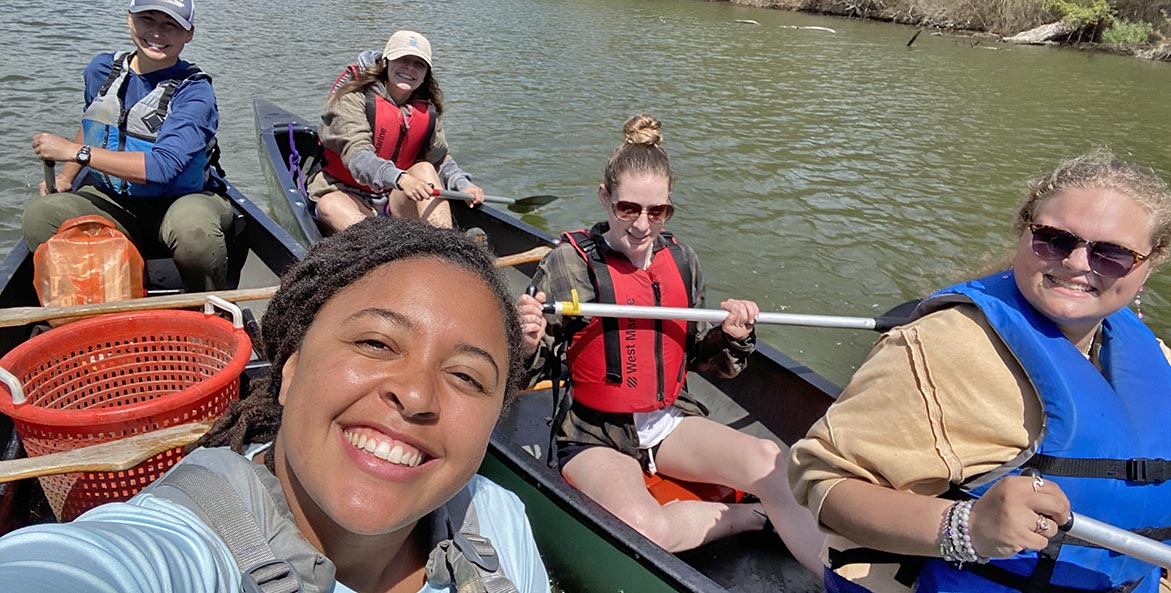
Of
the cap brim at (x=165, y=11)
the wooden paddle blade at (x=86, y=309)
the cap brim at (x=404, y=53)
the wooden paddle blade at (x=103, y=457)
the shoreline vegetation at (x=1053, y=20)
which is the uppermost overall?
the shoreline vegetation at (x=1053, y=20)

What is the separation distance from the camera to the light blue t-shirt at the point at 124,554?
32.9 inches

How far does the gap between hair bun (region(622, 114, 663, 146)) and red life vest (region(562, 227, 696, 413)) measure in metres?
0.41

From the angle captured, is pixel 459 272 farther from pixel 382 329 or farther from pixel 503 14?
pixel 503 14

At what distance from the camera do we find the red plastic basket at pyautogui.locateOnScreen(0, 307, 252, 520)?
2.08 metres

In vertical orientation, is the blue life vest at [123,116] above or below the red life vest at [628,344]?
above

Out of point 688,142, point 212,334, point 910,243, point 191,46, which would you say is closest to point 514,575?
point 212,334

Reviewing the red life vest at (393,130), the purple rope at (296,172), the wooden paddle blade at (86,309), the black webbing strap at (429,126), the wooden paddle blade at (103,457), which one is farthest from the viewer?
the purple rope at (296,172)

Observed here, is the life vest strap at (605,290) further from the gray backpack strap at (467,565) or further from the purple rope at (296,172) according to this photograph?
the purple rope at (296,172)

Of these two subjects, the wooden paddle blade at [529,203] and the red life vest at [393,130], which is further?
the wooden paddle blade at [529,203]

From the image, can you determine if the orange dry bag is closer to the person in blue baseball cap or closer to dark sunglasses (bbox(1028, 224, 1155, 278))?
the person in blue baseball cap

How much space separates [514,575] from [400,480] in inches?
16.0

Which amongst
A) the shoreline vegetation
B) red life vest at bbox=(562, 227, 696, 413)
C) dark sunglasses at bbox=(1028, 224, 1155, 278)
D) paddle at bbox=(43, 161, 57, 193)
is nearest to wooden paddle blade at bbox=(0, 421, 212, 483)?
red life vest at bbox=(562, 227, 696, 413)

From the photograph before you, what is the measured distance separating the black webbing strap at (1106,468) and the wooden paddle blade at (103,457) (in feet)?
6.96

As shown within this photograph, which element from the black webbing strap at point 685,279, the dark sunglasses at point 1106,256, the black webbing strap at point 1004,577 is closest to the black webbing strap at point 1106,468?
the black webbing strap at point 1004,577
